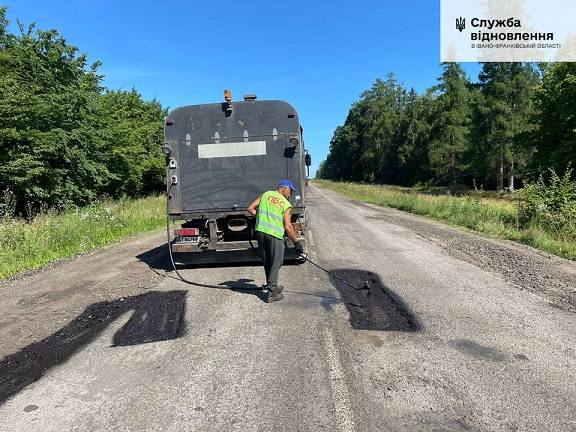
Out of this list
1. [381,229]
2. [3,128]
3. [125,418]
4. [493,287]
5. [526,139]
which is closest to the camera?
[125,418]

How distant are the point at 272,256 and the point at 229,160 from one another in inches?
115

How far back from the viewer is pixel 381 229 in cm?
1583

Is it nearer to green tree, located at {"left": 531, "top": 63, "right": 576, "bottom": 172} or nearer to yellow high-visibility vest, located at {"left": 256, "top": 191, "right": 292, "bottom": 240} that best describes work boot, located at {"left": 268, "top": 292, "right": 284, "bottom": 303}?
yellow high-visibility vest, located at {"left": 256, "top": 191, "right": 292, "bottom": 240}

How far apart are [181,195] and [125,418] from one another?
18.7 ft

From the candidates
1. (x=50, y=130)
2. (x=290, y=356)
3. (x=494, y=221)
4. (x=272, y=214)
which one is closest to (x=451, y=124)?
(x=494, y=221)

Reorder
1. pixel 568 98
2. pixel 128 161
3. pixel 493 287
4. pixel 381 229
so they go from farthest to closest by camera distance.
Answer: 1. pixel 568 98
2. pixel 128 161
3. pixel 381 229
4. pixel 493 287

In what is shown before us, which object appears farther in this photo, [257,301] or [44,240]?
→ [44,240]

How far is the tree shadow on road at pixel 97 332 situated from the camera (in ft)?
14.0

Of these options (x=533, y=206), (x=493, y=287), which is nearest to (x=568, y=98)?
(x=533, y=206)

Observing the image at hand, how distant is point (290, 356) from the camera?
Answer: 439 centimetres

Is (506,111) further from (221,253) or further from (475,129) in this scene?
(221,253)

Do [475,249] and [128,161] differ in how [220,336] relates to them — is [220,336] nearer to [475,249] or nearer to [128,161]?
[475,249]

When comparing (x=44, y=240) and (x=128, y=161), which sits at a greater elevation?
(x=128, y=161)

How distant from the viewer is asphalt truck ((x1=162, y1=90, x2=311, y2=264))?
8.57m
